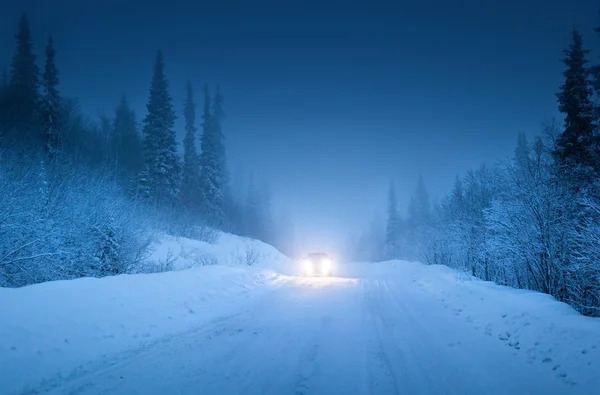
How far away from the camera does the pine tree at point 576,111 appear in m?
14.2

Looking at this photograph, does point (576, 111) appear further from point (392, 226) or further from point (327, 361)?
point (392, 226)

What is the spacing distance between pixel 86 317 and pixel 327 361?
5.14 meters

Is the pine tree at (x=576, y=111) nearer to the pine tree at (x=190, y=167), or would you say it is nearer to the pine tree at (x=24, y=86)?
the pine tree at (x=190, y=167)

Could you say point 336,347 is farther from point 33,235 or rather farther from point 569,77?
point 569,77

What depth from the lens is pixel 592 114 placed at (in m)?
14.5

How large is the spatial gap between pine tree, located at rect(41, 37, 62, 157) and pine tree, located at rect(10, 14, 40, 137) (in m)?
2.14

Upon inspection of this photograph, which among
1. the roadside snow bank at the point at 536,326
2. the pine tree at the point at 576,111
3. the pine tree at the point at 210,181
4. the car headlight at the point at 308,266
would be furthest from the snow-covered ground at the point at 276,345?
the pine tree at the point at 210,181

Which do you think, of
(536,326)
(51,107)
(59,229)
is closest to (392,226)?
(51,107)

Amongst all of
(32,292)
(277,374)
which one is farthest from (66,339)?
(277,374)

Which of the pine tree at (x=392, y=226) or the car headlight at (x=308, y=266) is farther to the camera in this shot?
the pine tree at (x=392, y=226)

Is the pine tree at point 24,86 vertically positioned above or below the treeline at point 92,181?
above

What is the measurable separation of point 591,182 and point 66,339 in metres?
17.9

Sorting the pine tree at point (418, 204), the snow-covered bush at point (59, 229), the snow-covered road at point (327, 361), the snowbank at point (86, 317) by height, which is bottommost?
the snow-covered road at point (327, 361)

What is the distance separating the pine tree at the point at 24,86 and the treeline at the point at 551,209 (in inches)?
1446
